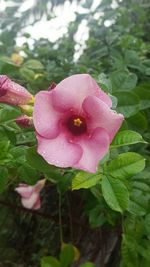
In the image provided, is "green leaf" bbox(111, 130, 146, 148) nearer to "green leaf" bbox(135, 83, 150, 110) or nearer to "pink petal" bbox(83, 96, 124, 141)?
"pink petal" bbox(83, 96, 124, 141)

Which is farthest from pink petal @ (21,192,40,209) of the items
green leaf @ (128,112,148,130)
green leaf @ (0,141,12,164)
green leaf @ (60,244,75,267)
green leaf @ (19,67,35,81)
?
green leaf @ (0,141,12,164)

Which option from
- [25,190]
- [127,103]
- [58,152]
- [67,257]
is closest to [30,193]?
[25,190]

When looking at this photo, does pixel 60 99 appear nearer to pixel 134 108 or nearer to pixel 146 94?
pixel 134 108

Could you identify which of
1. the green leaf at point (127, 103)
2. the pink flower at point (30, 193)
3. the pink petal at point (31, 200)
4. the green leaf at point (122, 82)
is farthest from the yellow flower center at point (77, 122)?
Answer: the pink petal at point (31, 200)

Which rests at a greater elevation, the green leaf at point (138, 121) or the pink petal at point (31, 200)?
the green leaf at point (138, 121)

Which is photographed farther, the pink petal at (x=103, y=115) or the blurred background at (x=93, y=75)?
the blurred background at (x=93, y=75)

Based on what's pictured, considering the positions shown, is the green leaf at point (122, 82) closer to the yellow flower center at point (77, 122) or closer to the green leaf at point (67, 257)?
the yellow flower center at point (77, 122)
